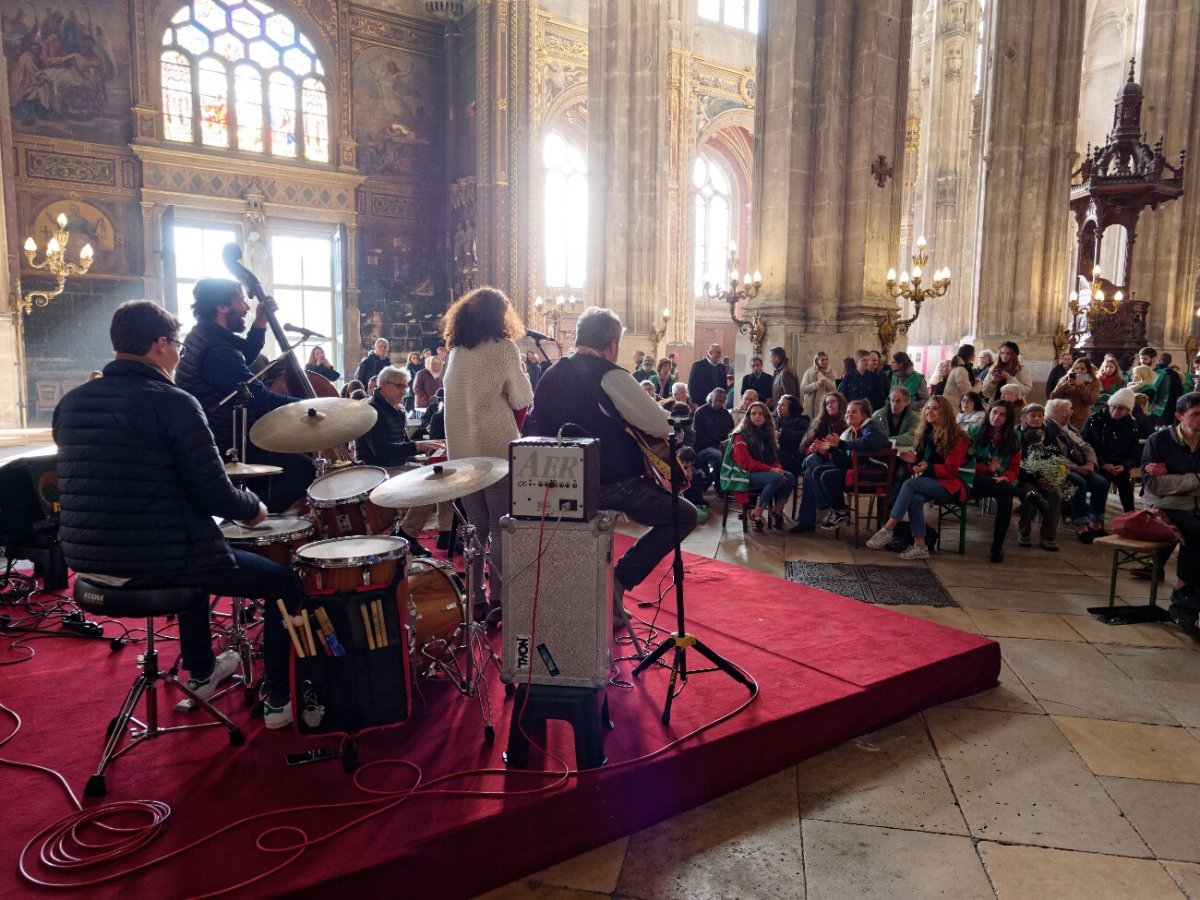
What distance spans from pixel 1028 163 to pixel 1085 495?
743 cm

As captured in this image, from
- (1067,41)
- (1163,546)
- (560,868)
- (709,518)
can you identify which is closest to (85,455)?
(560,868)

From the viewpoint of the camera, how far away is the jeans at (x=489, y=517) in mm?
4051

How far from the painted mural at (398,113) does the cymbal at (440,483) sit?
1751cm

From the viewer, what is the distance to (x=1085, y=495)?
7.25 m

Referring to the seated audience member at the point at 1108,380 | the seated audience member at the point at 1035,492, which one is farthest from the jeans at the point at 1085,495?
the seated audience member at the point at 1108,380

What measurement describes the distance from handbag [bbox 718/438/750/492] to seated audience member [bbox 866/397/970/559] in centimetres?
124

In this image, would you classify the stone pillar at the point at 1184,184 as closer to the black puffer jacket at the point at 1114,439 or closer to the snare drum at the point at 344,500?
the black puffer jacket at the point at 1114,439

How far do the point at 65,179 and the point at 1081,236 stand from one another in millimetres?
18916

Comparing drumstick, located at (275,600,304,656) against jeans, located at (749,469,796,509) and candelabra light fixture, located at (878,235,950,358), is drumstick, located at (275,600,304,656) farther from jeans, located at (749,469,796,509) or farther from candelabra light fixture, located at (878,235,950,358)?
candelabra light fixture, located at (878,235,950,358)

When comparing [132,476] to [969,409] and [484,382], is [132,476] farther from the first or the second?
[969,409]

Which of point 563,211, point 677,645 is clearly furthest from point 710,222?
point 677,645

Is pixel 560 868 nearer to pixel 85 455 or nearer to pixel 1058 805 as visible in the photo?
pixel 1058 805

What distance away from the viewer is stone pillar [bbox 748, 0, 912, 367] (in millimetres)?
9125

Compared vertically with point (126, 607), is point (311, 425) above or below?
above
